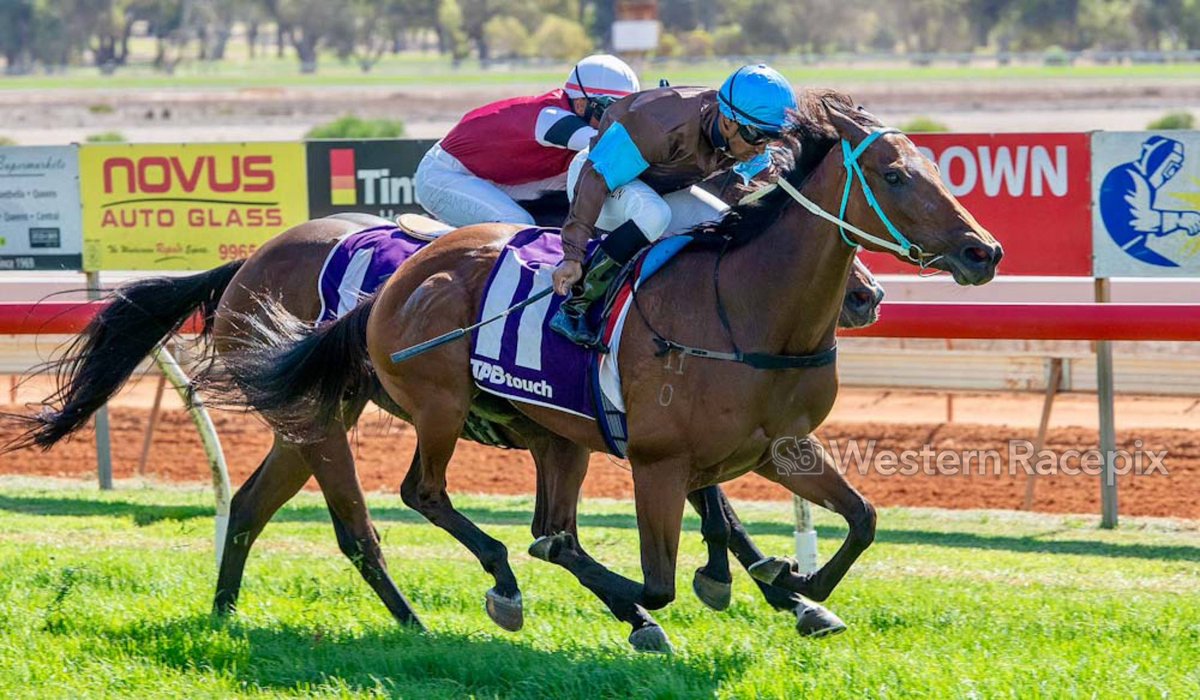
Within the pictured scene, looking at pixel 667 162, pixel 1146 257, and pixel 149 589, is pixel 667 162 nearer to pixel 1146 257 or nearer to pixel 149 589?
pixel 149 589

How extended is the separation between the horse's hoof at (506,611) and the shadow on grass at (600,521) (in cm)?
329

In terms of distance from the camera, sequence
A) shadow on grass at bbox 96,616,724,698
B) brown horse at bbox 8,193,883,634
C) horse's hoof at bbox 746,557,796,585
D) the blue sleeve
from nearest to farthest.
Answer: shadow on grass at bbox 96,616,724,698 → the blue sleeve → horse's hoof at bbox 746,557,796,585 → brown horse at bbox 8,193,883,634

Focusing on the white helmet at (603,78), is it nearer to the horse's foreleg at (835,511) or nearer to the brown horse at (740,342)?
the brown horse at (740,342)

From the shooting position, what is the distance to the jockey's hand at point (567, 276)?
5.26m

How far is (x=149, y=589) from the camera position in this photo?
636cm

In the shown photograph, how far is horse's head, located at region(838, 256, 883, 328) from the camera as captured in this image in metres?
5.38

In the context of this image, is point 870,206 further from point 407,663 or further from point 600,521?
point 600,521

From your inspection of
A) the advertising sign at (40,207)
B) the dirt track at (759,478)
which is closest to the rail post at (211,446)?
the advertising sign at (40,207)

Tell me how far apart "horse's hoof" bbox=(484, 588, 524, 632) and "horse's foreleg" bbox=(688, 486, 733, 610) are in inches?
25.4

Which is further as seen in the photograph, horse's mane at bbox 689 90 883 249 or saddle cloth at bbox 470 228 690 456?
saddle cloth at bbox 470 228 690 456

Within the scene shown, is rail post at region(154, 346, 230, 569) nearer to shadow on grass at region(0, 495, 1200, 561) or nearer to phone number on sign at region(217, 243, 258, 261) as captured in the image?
shadow on grass at region(0, 495, 1200, 561)

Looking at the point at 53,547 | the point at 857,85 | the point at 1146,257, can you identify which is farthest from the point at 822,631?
the point at 857,85

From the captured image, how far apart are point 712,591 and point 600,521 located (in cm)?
345

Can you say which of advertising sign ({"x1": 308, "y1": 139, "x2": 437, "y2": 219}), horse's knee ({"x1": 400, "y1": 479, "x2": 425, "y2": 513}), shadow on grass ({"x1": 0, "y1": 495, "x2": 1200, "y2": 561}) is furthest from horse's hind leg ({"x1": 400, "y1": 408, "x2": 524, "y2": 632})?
advertising sign ({"x1": 308, "y1": 139, "x2": 437, "y2": 219})
